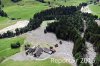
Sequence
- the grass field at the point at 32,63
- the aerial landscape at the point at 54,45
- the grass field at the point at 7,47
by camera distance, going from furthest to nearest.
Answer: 1. the grass field at the point at 7,47
2. the aerial landscape at the point at 54,45
3. the grass field at the point at 32,63

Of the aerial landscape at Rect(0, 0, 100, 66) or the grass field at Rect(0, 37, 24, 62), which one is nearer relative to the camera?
the aerial landscape at Rect(0, 0, 100, 66)

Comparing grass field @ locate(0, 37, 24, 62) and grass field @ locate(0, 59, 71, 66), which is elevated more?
grass field @ locate(0, 59, 71, 66)

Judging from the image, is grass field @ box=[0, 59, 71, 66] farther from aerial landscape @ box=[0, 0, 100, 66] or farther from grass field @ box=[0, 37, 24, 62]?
grass field @ box=[0, 37, 24, 62]

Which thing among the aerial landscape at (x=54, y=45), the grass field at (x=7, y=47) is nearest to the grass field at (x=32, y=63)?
the aerial landscape at (x=54, y=45)

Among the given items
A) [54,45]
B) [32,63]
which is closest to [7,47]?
[54,45]

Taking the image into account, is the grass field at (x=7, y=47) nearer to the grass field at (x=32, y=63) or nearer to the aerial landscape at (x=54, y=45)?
the aerial landscape at (x=54, y=45)

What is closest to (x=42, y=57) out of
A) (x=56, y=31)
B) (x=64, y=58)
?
(x=64, y=58)

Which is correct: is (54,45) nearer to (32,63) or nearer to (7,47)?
(32,63)

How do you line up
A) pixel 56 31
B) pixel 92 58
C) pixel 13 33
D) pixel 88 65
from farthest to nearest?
pixel 13 33 → pixel 56 31 → pixel 92 58 → pixel 88 65

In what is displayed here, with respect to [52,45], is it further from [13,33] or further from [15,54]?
[13,33]

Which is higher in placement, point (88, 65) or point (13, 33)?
point (88, 65)

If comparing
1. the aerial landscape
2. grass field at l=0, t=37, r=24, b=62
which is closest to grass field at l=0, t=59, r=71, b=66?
the aerial landscape
